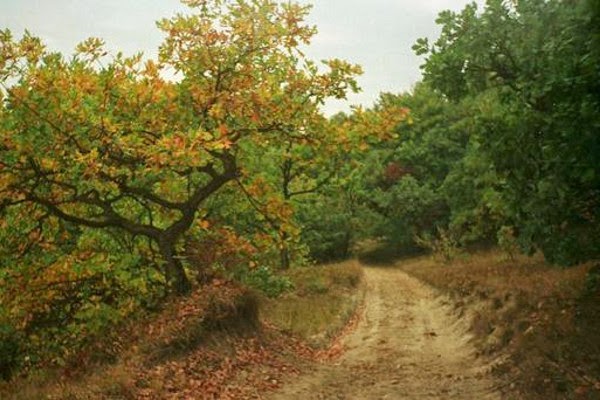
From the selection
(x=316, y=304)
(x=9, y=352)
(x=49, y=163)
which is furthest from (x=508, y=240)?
(x=49, y=163)

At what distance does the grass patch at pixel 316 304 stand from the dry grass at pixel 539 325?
14.1ft

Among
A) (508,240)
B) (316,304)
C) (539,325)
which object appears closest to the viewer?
(539,325)

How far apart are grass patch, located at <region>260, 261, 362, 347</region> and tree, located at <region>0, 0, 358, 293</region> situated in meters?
4.75

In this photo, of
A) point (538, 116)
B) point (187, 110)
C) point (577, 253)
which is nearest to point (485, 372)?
point (577, 253)

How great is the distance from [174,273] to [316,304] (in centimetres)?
932

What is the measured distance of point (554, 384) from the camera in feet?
30.1

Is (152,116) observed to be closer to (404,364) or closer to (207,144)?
(207,144)

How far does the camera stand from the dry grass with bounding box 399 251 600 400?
30.5 ft

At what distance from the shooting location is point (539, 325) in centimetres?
1221

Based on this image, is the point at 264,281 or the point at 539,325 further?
the point at 264,281

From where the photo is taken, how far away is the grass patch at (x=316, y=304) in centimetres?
1762

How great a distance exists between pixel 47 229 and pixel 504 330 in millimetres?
10846

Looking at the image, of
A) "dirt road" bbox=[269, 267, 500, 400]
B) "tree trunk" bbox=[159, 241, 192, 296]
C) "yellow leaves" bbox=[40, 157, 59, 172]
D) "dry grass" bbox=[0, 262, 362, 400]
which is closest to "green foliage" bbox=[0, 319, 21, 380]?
"dry grass" bbox=[0, 262, 362, 400]

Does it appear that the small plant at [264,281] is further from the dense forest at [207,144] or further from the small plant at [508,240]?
the small plant at [508,240]
